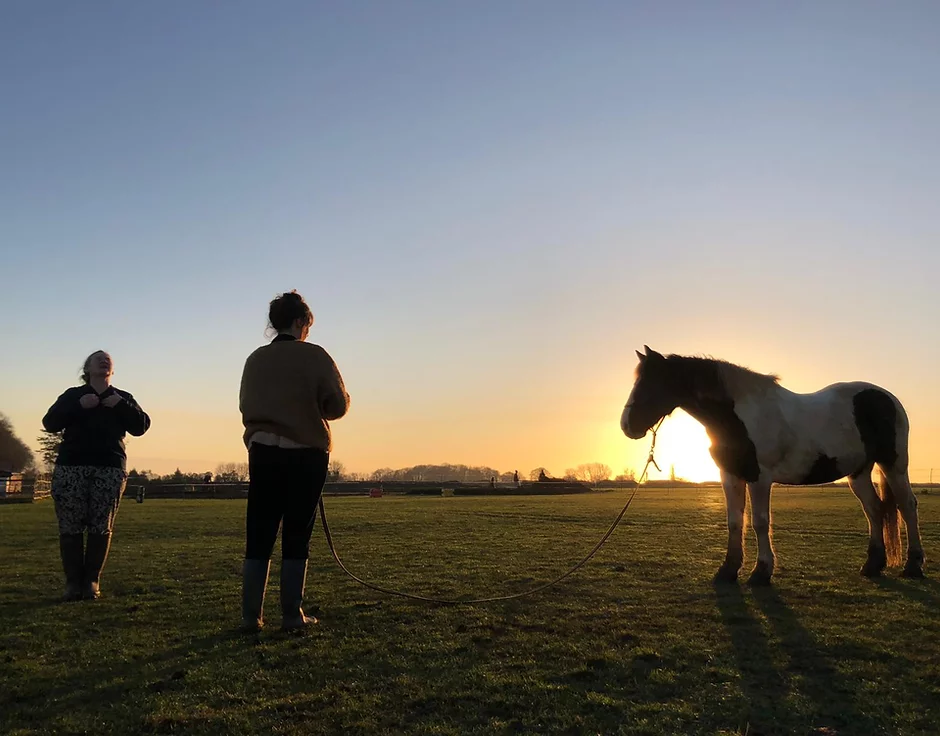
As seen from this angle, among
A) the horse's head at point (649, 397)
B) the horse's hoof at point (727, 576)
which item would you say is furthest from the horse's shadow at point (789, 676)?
the horse's head at point (649, 397)

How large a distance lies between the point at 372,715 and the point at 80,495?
4.48 meters

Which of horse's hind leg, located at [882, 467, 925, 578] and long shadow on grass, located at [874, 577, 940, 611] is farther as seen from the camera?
horse's hind leg, located at [882, 467, 925, 578]

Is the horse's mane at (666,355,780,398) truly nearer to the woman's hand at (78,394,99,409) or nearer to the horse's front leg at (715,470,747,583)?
the horse's front leg at (715,470,747,583)

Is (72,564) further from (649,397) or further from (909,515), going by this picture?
(909,515)

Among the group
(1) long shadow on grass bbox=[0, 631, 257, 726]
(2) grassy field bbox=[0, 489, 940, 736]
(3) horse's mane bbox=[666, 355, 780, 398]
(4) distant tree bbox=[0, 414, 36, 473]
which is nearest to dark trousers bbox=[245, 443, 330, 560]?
(2) grassy field bbox=[0, 489, 940, 736]

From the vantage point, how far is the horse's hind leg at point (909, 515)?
7.49 m

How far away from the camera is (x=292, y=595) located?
501 cm

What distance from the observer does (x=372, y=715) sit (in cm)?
321

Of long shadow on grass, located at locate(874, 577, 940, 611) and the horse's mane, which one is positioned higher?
the horse's mane

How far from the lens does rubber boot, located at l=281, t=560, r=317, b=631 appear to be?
4973mm

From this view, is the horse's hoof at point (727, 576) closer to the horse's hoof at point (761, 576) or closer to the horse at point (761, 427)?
the horse at point (761, 427)

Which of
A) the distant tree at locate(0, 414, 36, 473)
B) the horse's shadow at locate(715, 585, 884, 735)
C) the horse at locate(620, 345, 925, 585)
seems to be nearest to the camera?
the horse's shadow at locate(715, 585, 884, 735)

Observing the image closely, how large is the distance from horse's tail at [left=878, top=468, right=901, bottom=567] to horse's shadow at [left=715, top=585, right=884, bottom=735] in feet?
10.9

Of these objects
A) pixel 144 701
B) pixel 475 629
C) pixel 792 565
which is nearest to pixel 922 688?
pixel 475 629
